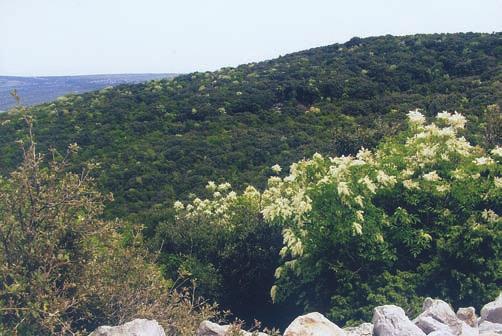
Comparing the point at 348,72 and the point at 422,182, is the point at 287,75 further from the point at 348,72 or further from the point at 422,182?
the point at 422,182

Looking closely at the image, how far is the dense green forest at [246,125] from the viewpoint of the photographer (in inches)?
419

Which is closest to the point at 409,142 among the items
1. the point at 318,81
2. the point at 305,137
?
the point at 305,137

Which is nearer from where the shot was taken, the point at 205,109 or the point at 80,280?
the point at 80,280

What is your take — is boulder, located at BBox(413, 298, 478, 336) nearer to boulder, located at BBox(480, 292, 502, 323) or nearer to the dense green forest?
boulder, located at BBox(480, 292, 502, 323)

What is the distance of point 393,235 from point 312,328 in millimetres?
3339

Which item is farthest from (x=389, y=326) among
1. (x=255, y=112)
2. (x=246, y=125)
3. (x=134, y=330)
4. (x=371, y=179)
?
(x=255, y=112)

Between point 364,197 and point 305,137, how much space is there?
19.0 metres

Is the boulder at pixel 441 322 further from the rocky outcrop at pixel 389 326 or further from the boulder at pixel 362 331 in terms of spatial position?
the boulder at pixel 362 331

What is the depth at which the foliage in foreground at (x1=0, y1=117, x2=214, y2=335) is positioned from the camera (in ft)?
19.0

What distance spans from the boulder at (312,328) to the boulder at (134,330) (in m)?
1.37

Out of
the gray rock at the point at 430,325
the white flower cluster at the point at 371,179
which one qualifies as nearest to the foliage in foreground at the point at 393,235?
the white flower cluster at the point at 371,179

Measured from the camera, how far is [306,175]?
10.1 meters

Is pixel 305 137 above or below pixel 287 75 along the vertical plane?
below

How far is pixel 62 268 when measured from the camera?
6.28 meters
